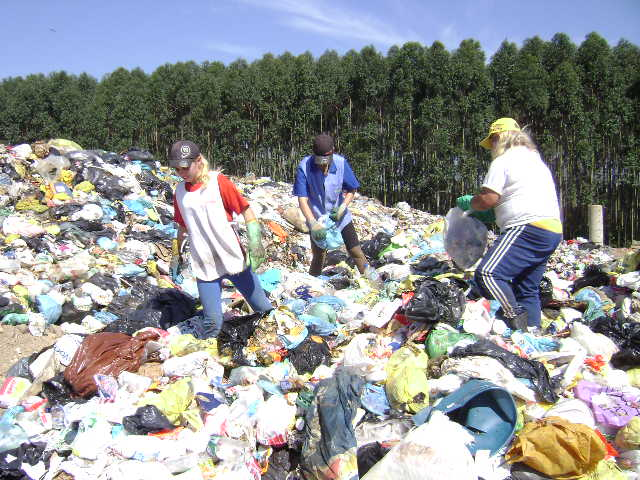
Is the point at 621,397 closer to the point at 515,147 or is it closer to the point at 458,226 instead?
the point at 515,147

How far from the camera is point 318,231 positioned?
4641 mm

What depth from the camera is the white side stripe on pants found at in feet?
10.7

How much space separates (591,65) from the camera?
1033 centimetres

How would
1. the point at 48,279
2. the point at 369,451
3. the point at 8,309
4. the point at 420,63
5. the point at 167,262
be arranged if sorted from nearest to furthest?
the point at 369,451 → the point at 8,309 → the point at 48,279 → the point at 167,262 → the point at 420,63

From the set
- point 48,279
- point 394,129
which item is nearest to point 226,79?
point 394,129

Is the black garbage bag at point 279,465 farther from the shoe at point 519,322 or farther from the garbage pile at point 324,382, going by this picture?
the shoe at point 519,322

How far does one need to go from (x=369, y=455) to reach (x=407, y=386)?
463mm

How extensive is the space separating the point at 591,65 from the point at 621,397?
32.2 feet

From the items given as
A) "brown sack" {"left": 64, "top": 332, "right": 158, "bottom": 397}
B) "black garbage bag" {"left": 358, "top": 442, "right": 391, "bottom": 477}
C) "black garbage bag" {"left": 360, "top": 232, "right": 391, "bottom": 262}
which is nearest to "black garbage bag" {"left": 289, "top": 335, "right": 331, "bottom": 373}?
"black garbage bag" {"left": 358, "top": 442, "right": 391, "bottom": 477}

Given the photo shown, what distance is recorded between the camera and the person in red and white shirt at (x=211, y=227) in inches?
127

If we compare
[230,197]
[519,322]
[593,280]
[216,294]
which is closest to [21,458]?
[216,294]

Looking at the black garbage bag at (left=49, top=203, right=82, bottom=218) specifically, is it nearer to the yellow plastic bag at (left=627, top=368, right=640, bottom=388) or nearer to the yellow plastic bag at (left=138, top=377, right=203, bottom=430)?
the yellow plastic bag at (left=138, top=377, right=203, bottom=430)

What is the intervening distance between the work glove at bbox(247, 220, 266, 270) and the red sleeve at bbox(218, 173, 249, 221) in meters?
0.12

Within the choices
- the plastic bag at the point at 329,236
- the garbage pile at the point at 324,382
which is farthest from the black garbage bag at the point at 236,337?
→ the plastic bag at the point at 329,236
